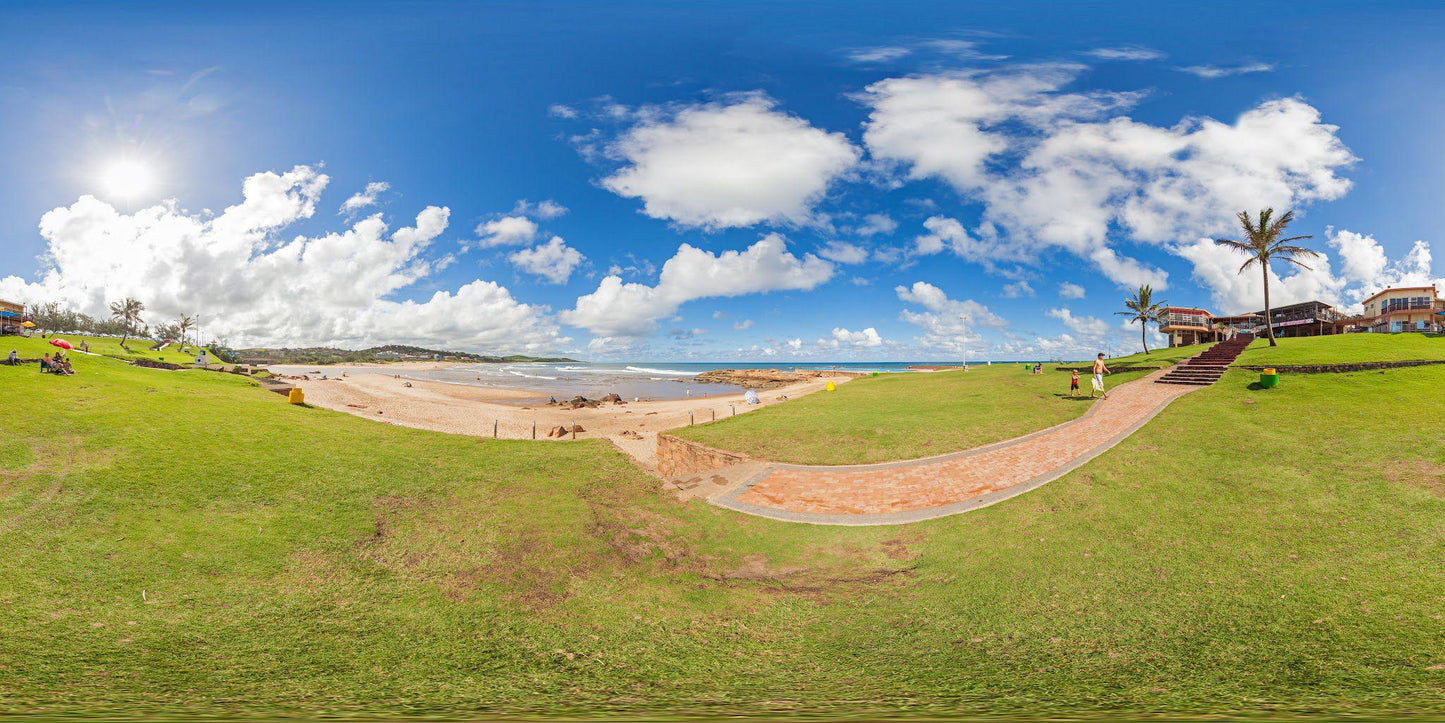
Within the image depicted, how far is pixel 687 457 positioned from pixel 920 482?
673cm

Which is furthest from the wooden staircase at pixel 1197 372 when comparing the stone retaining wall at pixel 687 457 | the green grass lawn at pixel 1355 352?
the stone retaining wall at pixel 687 457

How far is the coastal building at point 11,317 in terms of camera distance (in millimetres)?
45953

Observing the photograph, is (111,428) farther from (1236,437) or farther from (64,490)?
(1236,437)

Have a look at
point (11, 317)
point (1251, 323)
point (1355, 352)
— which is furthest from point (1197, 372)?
point (11, 317)

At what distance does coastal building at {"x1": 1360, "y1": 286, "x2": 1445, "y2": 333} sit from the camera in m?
43.6

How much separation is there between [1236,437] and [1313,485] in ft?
10.9

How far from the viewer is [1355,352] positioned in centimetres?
2050

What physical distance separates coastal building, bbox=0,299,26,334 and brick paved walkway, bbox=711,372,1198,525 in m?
77.3

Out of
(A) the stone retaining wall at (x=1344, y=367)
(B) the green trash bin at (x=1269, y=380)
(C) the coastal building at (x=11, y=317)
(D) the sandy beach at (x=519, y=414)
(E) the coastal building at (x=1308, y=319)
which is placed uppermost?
(C) the coastal building at (x=11, y=317)

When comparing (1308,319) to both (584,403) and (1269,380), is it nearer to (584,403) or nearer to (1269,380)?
(1269,380)

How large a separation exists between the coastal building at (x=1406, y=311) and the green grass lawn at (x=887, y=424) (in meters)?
49.6

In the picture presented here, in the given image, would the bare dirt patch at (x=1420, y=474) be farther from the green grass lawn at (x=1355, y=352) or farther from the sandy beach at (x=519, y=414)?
the sandy beach at (x=519, y=414)

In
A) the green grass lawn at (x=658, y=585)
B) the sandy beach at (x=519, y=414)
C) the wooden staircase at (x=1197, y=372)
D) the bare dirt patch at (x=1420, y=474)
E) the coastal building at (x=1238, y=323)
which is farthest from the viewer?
the coastal building at (x=1238, y=323)

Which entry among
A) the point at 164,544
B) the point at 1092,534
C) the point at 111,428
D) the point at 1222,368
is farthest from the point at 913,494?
the point at 1222,368
